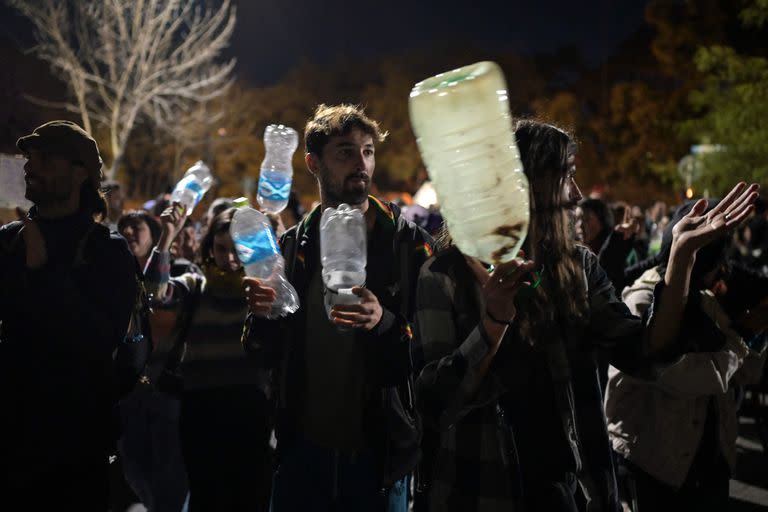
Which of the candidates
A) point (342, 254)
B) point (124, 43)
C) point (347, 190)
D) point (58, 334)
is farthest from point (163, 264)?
point (124, 43)

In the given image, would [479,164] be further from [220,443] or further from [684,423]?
[220,443]

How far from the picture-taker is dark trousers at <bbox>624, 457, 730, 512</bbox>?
3430 millimetres

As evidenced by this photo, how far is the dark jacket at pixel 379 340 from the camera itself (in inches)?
116

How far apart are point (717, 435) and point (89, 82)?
2104 cm

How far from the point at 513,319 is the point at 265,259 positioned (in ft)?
4.37

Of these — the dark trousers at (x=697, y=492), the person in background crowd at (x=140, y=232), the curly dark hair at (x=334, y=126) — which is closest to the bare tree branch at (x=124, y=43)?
the person in background crowd at (x=140, y=232)

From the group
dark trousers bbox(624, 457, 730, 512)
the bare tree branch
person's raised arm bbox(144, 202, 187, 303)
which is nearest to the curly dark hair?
person's raised arm bbox(144, 202, 187, 303)

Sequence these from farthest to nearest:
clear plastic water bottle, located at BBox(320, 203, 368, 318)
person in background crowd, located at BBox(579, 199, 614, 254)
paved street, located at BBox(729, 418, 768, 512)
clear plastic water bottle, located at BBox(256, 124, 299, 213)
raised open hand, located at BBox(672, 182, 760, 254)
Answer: person in background crowd, located at BBox(579, 199, 614, 254), paved street, located at BBox(729, 418, 768, 512), clear plastic water bottle, located at BBox(256, 124, 299, 213), clear plastic water bottle, located at BBox(320, 203, 368, 318), raised open hand, located at BBox(672, 182, 760, 254)

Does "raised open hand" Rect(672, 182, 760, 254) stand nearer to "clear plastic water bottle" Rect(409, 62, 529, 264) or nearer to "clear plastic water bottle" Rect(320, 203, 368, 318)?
"clear plastic water bottle" Rect(409, 62, 529, 264)

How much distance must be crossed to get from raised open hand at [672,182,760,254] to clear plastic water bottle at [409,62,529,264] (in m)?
0.73

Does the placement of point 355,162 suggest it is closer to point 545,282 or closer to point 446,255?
point 446,255

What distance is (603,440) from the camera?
241 centimetres

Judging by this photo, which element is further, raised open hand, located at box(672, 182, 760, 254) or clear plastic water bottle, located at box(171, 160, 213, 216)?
clear plastic water bottle, located at box(171, 160, 213, 216)

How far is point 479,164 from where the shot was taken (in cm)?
219
